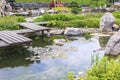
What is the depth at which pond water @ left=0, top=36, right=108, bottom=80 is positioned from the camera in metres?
10.9

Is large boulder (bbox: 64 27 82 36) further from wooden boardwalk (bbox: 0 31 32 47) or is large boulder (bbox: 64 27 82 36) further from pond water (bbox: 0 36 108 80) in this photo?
wooden boardwalk (bbox: 0 31 32 47)

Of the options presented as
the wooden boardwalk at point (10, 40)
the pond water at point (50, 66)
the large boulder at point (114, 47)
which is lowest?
the pond water at point (50, 66)

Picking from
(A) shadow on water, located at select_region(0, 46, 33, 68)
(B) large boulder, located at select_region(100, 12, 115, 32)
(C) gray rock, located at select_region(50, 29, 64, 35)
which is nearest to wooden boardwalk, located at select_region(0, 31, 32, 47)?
(A) shadow on water, located at select_region(0, 46, 33, 68)

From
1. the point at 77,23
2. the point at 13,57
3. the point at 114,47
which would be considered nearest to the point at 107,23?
the point at 77,23

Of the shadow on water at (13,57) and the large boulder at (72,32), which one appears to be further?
the large boulder at (72,32)

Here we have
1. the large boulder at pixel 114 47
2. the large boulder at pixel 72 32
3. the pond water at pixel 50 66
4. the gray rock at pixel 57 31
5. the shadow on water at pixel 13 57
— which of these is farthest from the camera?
the gray rock at pixel 57 31

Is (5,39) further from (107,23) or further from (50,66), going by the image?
(107,23)

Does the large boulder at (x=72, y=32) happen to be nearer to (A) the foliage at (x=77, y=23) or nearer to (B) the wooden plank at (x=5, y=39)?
(A) the foliage at (x=77, y=23)

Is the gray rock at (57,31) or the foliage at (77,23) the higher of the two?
the foliage at (77,23)

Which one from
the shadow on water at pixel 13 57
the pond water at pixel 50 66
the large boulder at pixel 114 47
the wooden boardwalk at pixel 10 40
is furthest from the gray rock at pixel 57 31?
the large boulder at pixel 114 47

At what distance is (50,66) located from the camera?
1198 cm

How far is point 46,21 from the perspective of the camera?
70.0 feet

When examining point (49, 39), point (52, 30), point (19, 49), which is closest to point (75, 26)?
point (52, 30)

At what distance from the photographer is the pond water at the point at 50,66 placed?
427 inches
